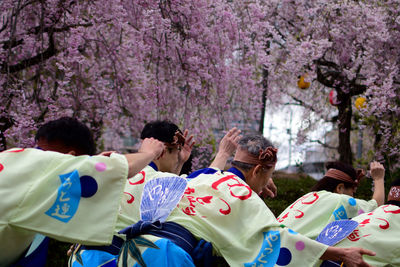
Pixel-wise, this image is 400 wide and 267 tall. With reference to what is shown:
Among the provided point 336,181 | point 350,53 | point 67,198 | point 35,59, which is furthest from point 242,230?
point 350,53

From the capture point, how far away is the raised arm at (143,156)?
72.4 inches

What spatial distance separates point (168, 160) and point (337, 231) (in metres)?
1.11

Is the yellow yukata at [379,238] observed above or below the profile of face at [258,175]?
below

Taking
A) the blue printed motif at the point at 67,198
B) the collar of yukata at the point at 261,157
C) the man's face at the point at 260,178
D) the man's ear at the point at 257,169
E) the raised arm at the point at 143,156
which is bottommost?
the man's face at the point at 260,178

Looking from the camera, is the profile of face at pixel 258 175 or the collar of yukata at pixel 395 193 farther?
the collar of yukata at pixel 395 193

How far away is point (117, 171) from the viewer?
177 centimetres

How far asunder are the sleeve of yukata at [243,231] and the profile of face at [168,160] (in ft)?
1.26

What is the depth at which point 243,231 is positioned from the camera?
216 cm

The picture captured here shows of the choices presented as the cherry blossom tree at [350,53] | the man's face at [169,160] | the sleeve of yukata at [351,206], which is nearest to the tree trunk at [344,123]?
the cherry blossom tree at [350,53]

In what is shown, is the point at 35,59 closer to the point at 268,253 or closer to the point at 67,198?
the point at 67,198

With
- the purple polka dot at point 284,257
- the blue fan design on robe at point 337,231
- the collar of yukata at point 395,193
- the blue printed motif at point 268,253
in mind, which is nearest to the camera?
the blue printed motif at point 268,253

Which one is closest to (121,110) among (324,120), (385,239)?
(385,239)

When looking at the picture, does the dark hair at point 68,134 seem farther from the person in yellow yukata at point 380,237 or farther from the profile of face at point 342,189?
the profile of face at point 342,189

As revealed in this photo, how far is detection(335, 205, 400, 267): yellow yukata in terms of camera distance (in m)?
2.78
